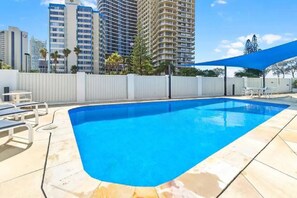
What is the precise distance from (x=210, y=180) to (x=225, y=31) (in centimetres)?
1782

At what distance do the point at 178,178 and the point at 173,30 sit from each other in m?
60.1

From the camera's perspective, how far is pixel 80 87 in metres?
9.19

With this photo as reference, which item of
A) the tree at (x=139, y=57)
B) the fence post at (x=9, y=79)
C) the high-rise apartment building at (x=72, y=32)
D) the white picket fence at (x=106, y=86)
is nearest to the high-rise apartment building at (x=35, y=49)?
the high-rise apartment building at (x=72, y=32)

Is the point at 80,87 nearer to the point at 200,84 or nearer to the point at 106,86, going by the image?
the point at 106,86

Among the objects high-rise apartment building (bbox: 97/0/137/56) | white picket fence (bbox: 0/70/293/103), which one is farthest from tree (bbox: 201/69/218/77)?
high-rise apartment building (bbox: 97/0/137/56)

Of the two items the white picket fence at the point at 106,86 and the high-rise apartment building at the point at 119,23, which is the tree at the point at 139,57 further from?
the high-rise apartment building at the point at 119,23

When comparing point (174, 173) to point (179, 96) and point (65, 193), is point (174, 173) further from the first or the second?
point (179, 96)

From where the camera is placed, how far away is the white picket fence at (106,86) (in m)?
7.99

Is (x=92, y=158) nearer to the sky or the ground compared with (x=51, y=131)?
nearer to the ground

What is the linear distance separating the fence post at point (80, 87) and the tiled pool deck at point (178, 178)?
6107 mm

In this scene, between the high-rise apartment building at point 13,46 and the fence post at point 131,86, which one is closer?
the fence post at point 131,86

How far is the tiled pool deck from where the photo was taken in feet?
5.80

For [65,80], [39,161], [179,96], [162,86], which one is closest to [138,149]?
[39,161]

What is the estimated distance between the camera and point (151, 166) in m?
2.92
